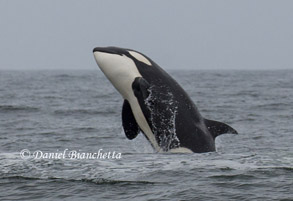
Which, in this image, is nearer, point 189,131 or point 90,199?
point 90,199

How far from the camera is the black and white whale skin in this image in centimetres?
1123

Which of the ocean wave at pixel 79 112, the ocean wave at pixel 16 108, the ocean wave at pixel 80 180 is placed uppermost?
the ocean wave at pixel 80 180

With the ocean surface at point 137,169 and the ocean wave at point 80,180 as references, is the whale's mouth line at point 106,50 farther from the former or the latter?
the ocean wave at point 80,180

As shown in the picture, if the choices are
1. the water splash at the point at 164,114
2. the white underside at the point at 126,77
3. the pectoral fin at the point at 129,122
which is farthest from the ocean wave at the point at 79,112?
the water splash at the point at 164,114

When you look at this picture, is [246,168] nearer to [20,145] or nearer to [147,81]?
[147,81]

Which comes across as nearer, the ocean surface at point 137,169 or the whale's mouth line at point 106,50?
the ocean surface at point 137,169

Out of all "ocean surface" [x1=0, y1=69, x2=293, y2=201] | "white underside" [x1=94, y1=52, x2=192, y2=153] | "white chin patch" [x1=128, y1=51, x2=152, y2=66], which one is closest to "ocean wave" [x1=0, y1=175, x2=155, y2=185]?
"ocean surface" [x1=0, y1=69, x2=293, y2=201]

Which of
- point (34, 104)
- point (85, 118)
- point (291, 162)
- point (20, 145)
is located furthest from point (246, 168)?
point (34, 104)

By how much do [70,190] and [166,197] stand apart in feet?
4.54

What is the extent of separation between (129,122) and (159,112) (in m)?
0.72

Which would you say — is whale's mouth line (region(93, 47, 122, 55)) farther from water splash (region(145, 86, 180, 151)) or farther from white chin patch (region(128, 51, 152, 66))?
water splash (region(145, 86, 180, 151))

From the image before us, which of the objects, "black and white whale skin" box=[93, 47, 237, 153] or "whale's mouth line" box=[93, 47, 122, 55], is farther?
"whale's mouth line" box=[93, 47, 122, 55]

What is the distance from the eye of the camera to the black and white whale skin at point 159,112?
442 inches

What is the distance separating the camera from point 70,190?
29.0 ft
